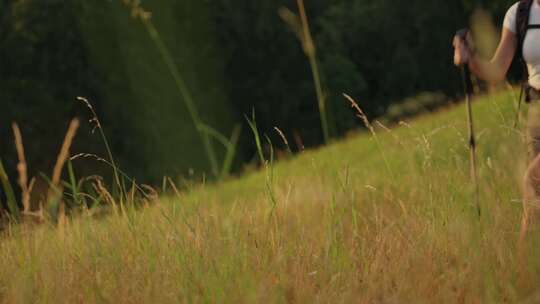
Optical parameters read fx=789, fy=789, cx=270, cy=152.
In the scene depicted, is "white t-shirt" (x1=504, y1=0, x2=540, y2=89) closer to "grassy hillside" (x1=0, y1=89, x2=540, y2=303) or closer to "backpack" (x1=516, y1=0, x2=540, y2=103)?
"backpack" (x1=516, y1=0, x2=540, y2=103)

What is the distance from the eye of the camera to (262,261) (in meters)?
2.99

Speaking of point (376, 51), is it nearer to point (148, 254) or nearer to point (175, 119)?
point (175, 119)

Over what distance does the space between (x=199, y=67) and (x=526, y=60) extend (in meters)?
25.3

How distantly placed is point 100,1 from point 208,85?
4.98 m

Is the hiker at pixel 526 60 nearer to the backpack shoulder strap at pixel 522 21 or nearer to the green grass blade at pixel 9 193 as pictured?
the backpack shoulder strap at pixel 522 21

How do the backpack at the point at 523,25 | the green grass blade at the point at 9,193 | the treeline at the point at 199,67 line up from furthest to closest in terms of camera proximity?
the treeline at the point at 199,67 → the backpack at the point at 523,25 → the green grass blade at the point at 9,193

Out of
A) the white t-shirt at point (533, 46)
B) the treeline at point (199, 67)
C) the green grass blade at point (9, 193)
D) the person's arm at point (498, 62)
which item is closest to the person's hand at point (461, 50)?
the person's arm at point (498, 62)

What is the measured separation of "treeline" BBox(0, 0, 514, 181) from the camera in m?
24.2

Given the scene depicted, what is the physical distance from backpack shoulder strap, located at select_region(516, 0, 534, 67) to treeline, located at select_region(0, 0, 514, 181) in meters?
18.2

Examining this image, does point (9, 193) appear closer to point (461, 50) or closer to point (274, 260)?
point (274, 260)

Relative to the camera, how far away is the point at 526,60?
335cm

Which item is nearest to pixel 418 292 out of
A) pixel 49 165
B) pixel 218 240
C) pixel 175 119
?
pixel 218 240

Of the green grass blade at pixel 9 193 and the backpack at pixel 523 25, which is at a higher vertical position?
the backpack at pixel 523 25

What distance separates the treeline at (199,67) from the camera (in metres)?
24.2
